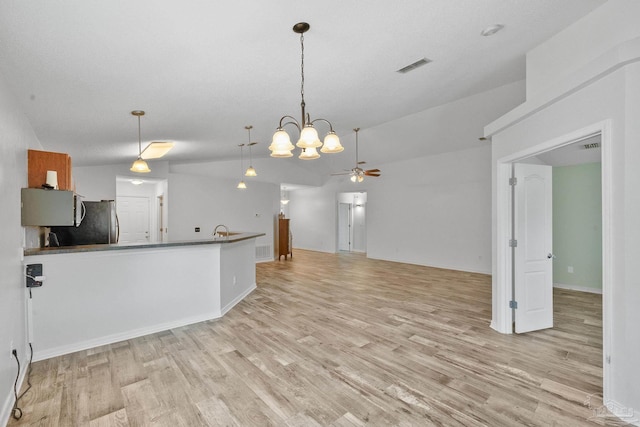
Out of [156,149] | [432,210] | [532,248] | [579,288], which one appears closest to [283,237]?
[432,210]

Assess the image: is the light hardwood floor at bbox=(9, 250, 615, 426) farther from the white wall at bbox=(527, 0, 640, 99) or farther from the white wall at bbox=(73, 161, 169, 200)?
the white wall at bbox=(73, 161, 169, 200)

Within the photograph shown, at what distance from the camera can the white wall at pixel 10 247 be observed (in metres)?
2.09

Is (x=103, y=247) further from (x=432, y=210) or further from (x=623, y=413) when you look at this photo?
(x=432, y=210)

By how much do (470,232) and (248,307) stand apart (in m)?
5.69

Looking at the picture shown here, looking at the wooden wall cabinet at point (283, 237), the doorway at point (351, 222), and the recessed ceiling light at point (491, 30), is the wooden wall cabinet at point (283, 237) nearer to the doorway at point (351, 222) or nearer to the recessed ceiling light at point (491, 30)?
the doorway at point (351, 222)

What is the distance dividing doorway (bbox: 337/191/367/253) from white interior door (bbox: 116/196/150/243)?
21.6 feet

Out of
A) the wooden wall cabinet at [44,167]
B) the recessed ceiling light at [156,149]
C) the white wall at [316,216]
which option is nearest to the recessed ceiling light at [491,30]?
the wooden wall cabinet at [44,167]

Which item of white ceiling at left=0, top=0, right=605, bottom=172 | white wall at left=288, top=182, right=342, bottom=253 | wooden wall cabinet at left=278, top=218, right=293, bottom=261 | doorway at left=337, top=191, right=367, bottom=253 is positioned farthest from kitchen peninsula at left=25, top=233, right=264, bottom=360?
doorway at left=337, top=191, right=367, bottom=253

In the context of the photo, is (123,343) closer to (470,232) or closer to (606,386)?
(606,386)

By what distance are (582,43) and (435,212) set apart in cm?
588

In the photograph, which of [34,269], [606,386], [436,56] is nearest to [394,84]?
[436,56]

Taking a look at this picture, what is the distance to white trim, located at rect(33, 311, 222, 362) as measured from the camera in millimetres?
3014

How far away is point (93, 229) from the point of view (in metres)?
4.40

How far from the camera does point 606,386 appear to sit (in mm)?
2199
